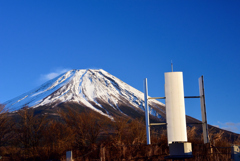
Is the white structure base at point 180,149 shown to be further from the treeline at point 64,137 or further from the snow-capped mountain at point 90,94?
the snow-capped mountain at point 90,94

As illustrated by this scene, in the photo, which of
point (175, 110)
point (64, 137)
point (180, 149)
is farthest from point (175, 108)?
point (64, 137)

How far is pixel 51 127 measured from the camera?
26906mm

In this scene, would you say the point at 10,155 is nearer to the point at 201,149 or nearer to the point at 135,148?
the point at 135,148

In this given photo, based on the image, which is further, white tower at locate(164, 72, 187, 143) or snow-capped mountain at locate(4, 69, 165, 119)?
snow-capped mountain at locate(4, 69, 165, 119)

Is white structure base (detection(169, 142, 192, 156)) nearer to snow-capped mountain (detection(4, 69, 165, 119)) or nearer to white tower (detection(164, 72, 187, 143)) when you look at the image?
white tower (detection(164, 72, 187, 143))

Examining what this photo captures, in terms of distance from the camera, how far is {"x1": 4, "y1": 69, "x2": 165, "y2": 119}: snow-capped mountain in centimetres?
8656

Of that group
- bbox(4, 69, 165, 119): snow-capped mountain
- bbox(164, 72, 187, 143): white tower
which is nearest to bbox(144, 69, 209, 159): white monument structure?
bbox(164, 72, 187, 143): white tower

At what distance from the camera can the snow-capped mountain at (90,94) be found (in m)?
86.6

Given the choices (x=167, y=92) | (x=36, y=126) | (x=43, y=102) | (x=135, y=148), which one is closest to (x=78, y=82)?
(x=43, y=102)

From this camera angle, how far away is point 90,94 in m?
96.6

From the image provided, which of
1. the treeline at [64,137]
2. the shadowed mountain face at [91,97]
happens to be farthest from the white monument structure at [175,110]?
the shadowed mountain face at [91,97]

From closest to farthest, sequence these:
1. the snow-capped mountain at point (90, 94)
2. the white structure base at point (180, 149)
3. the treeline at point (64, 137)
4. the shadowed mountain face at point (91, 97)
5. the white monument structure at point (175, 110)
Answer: the white structure base at point (180, 149), the white monument structure at point (175, 110), the treeline at point (64, 137), the shadowed mountain face at point (91, 97), the snow-capped mountain at point (90, 94)

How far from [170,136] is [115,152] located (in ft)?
31.1

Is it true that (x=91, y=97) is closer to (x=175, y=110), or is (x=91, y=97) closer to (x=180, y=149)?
(x=175, y=110)
